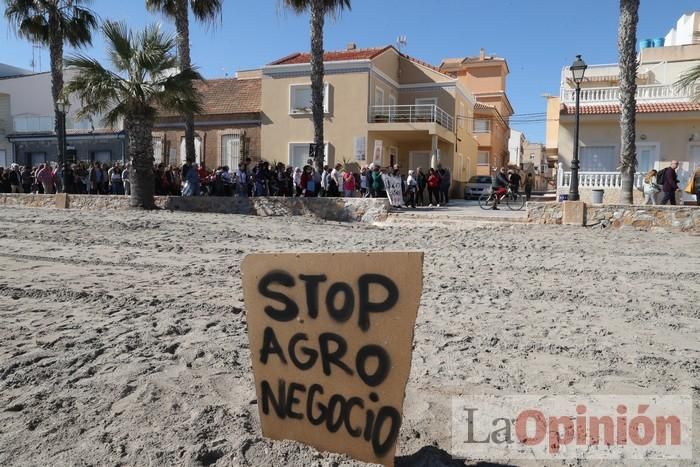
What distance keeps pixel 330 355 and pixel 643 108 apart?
21.7m

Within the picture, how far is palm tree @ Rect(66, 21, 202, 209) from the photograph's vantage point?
1505cm

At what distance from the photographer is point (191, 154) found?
1942 cm

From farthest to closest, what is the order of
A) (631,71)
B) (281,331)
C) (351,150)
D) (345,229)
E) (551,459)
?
(351,150), (631,71), (345,229), (551,459), (281,331)

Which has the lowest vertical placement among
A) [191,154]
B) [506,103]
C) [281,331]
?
[281,331]

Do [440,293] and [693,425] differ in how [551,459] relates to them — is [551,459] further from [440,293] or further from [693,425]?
[440,293]

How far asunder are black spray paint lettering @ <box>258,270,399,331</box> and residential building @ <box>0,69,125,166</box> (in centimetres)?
2898

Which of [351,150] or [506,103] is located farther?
[506,103]

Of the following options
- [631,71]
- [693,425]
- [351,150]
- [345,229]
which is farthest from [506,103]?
[693,425]

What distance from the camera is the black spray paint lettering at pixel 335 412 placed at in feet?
8.02

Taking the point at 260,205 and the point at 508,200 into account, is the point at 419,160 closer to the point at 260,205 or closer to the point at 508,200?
the point at 508,200

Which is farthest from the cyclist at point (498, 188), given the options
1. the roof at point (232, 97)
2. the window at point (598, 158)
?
the roof at point (232, 97)

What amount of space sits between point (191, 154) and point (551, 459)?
18502mm

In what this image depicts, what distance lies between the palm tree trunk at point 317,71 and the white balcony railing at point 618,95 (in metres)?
10.4

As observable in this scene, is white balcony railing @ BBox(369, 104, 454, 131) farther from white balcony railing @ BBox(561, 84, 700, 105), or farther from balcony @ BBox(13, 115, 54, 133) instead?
balcony @ BBox(13, 115, 54, 133)
